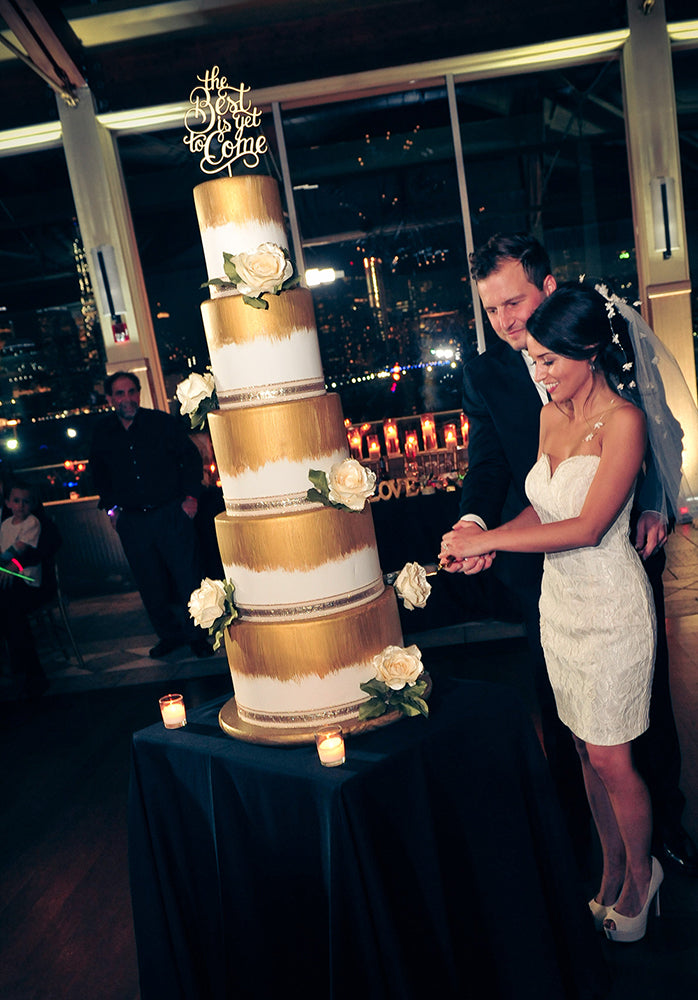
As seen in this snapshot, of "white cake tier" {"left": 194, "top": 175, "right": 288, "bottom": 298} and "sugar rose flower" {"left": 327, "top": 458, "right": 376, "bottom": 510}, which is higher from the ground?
"white cake tier" {"left": 194, "top": 175, "right": 288, "bottom": 298}

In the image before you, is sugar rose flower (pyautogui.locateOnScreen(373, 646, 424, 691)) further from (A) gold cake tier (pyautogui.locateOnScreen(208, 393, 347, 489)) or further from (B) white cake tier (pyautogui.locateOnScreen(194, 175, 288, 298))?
(B) white cake tier (pyautogui.locateOnScreen(194, 175, 288, 298))

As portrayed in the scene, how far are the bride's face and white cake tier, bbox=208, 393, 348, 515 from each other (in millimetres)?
564

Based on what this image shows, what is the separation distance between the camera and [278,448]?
185 centimetres

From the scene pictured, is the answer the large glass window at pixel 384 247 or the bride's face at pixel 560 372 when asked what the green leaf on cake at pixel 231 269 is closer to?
the bride's face at pixel 560 372

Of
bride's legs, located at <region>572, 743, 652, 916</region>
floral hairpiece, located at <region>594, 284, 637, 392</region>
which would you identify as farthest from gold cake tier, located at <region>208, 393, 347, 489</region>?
bride's legs, located at <region>572, 743, 652, 916</region>

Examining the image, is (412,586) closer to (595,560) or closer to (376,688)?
(376,688)

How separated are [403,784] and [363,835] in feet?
0.51

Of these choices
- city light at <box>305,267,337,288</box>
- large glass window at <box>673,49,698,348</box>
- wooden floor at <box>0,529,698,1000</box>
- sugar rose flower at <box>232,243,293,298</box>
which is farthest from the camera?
city light at <box>305,267,337,288</box>

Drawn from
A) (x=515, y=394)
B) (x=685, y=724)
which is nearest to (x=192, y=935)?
(x=515, y=394)

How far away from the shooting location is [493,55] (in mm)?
7066

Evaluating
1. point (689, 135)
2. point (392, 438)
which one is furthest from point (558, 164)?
point (392, 438)

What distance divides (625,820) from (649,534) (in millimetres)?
782

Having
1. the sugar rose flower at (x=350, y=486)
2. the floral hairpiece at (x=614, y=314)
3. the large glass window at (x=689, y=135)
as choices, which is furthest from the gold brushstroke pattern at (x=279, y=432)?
the large glass window at (x=689, y=135)

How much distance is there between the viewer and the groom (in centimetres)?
233
